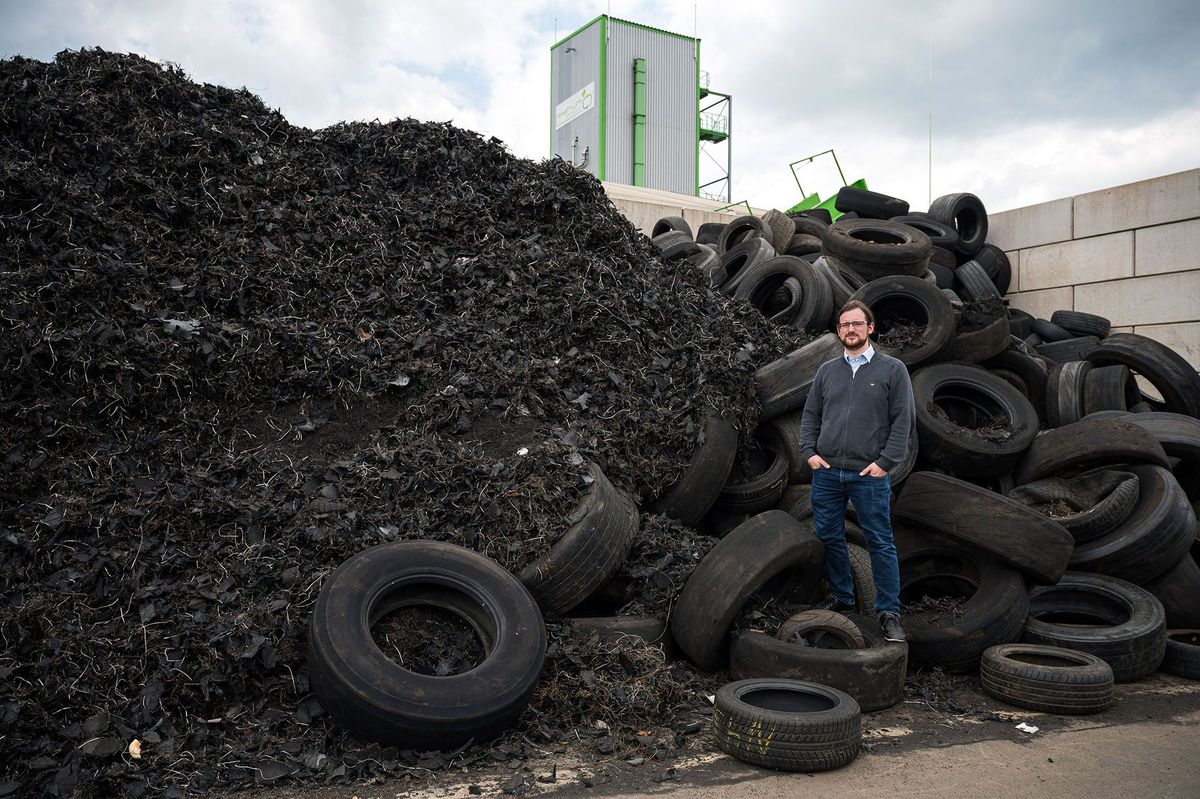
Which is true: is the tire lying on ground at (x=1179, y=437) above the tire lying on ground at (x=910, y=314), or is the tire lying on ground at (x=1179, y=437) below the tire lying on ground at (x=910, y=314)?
below

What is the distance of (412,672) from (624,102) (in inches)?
1057

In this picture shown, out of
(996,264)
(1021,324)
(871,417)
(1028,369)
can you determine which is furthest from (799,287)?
(996,264)

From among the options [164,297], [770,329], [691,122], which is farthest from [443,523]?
[691,122]

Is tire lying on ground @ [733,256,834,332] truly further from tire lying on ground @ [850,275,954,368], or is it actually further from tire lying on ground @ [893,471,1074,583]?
tire lying on ground @ [893,471,1074,583]

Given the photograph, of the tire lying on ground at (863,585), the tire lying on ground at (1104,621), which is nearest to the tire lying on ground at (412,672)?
the tire lying on ground at (863,585)

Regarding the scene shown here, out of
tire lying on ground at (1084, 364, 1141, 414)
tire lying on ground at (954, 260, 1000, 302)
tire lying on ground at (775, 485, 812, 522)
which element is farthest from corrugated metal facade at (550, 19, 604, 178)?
tire lying on ground at (775, 485, 812, 522)

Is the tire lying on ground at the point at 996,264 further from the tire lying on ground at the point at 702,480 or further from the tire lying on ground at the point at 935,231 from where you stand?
the tire lying on ground at the point at 702,480

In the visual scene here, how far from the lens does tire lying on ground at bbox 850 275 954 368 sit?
23.2 ft

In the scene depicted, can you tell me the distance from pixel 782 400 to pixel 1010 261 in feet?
25.4

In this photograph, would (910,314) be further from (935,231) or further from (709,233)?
(709,233)

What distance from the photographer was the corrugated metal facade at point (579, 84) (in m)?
27.7

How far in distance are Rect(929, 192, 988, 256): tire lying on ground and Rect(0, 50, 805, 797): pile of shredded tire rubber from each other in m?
5.82

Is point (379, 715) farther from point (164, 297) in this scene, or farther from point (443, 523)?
point (164, 297)

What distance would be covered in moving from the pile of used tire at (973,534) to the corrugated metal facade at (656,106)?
2071 centimetres
